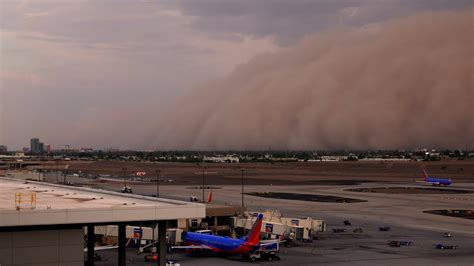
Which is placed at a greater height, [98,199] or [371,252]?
[98,199]

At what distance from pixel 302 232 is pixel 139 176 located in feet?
298

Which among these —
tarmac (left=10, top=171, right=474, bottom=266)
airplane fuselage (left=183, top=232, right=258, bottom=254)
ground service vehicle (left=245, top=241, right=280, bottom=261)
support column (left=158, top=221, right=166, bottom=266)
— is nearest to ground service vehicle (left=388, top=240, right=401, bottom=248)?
tarmac (left=10, top=171, right=474, bottom=266)

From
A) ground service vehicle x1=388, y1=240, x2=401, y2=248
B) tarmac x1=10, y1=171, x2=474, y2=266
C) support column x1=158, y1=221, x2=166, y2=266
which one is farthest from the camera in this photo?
ground service vehicle x1=388, y1=240, x2=401, y2=248

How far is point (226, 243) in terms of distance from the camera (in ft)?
135

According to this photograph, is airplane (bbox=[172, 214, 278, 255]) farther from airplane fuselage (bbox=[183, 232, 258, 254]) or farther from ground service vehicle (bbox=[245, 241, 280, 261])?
ground service vehicle (bbox=[245, 241, 280, 261])

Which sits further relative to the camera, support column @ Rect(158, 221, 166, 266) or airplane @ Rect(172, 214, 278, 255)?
airplane @ Rect(172, 214, 278, 255)

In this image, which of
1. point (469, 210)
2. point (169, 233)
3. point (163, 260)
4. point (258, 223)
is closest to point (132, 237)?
point (169, 233)

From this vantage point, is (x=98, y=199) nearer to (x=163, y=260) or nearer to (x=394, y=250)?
(x=163, y=260)

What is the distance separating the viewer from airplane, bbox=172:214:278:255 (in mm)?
40219

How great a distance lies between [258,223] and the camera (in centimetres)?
4056

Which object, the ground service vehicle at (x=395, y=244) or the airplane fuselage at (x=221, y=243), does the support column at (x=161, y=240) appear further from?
the ground service vehicle at (x=395, y=244)

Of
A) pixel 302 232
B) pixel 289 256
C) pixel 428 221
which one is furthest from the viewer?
pixel 428 221

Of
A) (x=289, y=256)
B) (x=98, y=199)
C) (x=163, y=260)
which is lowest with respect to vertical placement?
(x=289, y=256)

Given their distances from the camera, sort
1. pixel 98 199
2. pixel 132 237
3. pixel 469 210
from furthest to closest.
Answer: pixel 469 210, pixel 132 237, pixel 98 199
